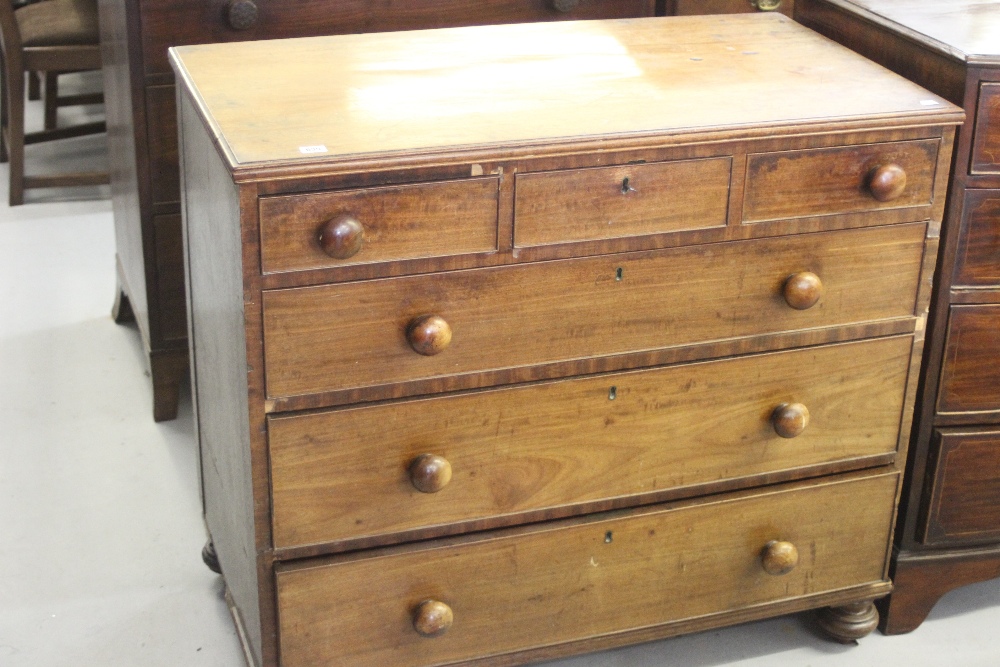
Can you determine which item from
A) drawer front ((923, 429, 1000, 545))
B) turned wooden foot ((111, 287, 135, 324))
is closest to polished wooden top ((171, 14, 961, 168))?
drawer front ((923, 429, 1000, 545))

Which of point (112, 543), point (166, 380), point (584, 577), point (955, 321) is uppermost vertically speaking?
point (955, 321)

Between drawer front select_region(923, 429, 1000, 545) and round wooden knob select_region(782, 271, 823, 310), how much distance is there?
43 cm

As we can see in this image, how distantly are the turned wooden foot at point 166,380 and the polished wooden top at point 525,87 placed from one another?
99cm

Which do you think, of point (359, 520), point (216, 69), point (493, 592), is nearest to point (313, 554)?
point (359, 520)

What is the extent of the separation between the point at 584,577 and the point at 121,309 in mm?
1784

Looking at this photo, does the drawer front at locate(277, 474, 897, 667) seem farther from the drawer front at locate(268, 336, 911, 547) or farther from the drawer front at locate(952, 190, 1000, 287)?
the drawer front at locate(952, 190, 1000, 287)

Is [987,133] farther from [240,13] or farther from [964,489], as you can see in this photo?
[240,13]

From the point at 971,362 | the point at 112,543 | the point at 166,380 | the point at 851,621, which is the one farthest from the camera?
the point at 166,380

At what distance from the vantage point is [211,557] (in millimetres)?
2375

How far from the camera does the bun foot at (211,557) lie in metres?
2.37

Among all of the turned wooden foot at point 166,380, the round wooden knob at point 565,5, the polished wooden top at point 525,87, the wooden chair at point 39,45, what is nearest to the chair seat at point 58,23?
the wooden chair at point 39,45

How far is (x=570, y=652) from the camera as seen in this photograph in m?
2.10

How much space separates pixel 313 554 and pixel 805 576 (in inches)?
33.1

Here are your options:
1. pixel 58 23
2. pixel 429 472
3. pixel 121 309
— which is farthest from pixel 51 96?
pixel 429 472
